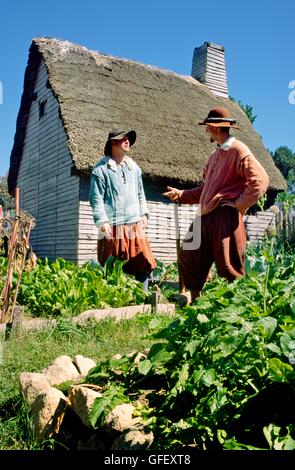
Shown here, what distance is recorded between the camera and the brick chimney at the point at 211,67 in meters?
14.6

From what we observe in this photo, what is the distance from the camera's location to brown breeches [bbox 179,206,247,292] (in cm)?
342

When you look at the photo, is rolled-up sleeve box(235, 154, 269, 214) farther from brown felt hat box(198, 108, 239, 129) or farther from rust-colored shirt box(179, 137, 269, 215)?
brown felt hat box(198, 108, 239, 129)

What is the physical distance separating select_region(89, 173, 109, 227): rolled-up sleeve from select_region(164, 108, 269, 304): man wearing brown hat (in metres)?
0.94

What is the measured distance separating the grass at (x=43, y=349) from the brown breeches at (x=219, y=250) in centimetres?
60

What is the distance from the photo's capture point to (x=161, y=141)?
10375mm

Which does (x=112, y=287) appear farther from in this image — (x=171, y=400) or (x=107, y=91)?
(x=107, y=91)

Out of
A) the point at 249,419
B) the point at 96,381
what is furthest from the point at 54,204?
the point at 249,419

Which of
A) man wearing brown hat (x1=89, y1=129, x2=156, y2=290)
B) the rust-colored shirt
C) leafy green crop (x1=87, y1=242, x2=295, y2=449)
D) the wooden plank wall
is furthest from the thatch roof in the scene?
leafy green crop (x1=87, y1=242, x2=295, y2=449)

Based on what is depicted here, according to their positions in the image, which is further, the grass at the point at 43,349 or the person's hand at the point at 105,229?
the person's hand at the point at 105,229

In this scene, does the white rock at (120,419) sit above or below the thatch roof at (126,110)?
below

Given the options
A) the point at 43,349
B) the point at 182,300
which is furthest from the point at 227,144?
the point at 43,349

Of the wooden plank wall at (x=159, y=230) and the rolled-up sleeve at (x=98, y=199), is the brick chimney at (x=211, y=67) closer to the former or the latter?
the wooden plank wall at (x=159, y=230)

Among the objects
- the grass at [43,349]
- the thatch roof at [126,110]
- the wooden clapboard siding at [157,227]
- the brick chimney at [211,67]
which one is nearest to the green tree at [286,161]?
the brick chimney at [211,67]

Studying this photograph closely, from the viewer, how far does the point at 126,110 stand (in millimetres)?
10625
